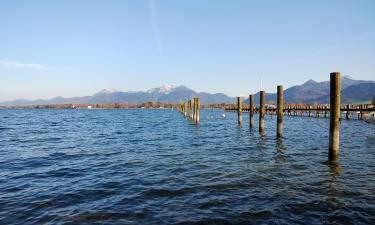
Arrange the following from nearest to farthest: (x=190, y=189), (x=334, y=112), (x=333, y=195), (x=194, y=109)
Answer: (x=333, y=195)
(x=190, y=189)
(x=334, y=112)
(x=194, y=109)

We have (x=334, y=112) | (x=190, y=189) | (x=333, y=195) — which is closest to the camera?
(x=333, y=195)

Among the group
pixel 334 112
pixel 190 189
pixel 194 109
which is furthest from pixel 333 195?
pixel 194 109

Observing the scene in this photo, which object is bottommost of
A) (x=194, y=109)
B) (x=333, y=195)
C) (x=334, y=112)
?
(x=333, y=195)

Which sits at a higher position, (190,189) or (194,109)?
(194,109)

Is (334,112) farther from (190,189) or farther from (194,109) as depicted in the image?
(194,109)

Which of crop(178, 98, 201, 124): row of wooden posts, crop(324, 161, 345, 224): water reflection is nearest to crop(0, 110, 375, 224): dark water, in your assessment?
crop(324, 161, 345, 224): water reflection

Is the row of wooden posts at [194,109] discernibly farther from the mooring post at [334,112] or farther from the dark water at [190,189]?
the mooring post at [334,112]

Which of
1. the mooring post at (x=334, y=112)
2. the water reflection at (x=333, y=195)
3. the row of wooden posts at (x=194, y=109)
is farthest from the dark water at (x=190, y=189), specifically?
the row of wooden posts at (x=194, y=109)

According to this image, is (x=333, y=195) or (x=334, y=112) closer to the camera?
(x=333, y=195)

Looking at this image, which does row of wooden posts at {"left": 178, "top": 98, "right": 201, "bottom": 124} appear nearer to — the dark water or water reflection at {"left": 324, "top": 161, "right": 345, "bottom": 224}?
the dark water

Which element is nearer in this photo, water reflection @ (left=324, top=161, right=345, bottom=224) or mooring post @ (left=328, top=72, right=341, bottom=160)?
water reflection @ (left=324, top=161, right=345, bottom=224)

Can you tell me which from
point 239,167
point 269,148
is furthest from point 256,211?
point 269,148

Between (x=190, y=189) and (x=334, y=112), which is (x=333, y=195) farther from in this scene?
(x=334, y=112)

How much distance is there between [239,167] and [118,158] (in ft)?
22.3
